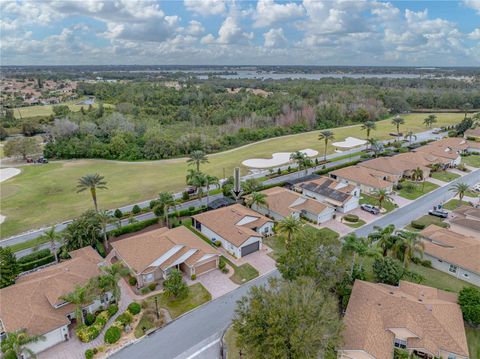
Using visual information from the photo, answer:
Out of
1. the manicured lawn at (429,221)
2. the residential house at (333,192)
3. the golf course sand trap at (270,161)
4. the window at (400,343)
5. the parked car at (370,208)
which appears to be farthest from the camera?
the golf course sand trap at (270,161)

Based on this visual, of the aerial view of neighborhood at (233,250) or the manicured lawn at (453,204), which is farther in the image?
the manicured lawn at (453,204)

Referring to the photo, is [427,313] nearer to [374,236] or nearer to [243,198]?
[374,236]

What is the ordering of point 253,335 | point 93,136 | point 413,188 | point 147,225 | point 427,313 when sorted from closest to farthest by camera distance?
point 253,335
point 427,313
point 147,225
point 413,188
point 93,136

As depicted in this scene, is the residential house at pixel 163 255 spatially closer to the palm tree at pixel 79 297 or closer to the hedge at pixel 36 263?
the palm tree at pixel 79 297

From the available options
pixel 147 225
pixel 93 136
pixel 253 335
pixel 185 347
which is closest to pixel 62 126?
pixel 93 136

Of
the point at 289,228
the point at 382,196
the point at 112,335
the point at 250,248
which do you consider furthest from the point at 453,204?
the point at 112,335

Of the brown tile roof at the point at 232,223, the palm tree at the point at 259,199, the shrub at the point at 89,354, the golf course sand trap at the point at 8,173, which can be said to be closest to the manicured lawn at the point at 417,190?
the palm tree at the point at 259,199
